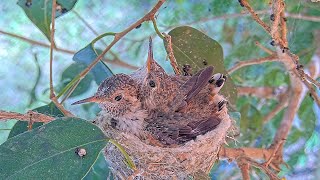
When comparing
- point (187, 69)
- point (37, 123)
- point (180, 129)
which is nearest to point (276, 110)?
point (187, 69)

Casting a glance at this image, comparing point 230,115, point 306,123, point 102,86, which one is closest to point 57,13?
point 102,86

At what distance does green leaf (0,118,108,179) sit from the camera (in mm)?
1167

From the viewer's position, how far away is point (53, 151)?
120 cm

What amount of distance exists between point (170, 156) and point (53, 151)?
41 centimetres

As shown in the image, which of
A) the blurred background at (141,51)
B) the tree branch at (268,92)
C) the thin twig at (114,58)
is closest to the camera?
the thin twig at (114,58)

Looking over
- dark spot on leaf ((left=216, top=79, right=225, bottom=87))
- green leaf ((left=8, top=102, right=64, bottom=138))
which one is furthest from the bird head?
dark spot on leaf ((left=216, top=79, right=225, bottom=87))

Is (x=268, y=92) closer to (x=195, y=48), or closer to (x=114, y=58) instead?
(x=114, y=58)

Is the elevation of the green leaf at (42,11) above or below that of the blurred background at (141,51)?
above

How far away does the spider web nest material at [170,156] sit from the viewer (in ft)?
5.00

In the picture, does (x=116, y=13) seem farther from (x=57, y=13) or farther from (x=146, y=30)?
(x=57, y=13)

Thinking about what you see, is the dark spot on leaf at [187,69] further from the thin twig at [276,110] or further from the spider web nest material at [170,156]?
the thin twig at [276,110]

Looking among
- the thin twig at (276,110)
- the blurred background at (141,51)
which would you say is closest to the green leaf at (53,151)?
the blurred background at (141,51)

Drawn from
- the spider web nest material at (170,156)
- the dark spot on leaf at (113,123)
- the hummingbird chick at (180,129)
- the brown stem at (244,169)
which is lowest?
the brown stem at (244,169)

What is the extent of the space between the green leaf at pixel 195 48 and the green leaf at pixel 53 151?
1.68 ft
